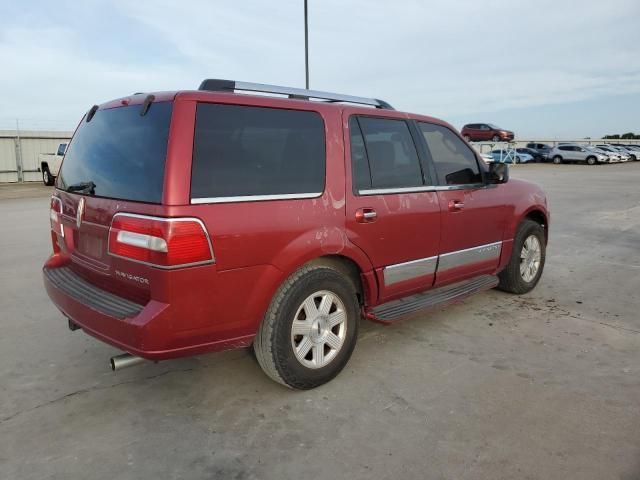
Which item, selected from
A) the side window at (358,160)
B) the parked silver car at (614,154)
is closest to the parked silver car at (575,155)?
the parked silver car at (614,154)

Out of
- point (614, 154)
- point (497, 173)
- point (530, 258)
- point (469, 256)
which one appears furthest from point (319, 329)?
point (614, 154)

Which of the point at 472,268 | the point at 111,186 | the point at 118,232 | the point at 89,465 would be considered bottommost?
the point at 89,465

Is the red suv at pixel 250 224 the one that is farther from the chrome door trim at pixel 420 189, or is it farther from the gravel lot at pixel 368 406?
the gravel lot at pixel 368 406

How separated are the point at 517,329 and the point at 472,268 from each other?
0.63 meters

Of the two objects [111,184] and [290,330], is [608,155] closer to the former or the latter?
[290,330]

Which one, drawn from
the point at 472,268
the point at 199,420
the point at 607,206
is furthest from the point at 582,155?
the point at 199,420

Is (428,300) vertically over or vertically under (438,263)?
under

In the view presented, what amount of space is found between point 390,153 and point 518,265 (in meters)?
2.13

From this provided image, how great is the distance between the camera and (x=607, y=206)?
13047 mm

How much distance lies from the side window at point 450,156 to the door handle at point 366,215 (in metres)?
0.90

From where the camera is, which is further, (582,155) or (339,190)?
(582,155)

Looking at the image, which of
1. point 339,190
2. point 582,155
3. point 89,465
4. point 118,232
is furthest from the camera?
point 582,155

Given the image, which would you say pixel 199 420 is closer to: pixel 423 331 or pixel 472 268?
pixel 423 331

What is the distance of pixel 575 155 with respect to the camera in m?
40.8
